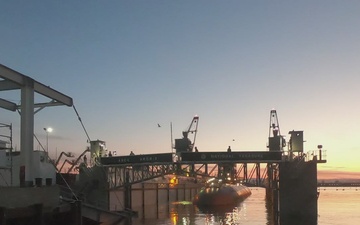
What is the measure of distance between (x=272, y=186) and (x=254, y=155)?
21.3 feet

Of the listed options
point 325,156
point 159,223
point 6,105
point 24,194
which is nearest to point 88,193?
point 159,223

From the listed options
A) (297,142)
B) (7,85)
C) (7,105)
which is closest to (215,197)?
(297,142)

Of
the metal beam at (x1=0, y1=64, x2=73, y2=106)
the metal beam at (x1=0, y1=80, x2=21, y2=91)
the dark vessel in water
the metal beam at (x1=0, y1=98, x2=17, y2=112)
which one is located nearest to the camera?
the metal beam at (x1=0, y1=64, x2=73, y2=106)

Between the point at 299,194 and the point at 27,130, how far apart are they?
3791 centimetres

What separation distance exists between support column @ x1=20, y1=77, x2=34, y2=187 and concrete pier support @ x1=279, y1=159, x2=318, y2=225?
35.5 metres

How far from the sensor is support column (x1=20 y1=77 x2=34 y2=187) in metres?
39.0

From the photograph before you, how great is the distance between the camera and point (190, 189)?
149 metres

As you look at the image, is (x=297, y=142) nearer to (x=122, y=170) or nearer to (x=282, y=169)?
(x=282, y=169)

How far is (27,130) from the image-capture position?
1554 inches

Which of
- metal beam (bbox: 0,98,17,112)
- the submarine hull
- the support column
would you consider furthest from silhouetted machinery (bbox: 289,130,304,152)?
the submarine hull

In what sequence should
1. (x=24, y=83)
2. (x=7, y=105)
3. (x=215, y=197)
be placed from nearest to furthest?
(x=24, y=83) < (x=7, y=105) < (x=215, y=197)

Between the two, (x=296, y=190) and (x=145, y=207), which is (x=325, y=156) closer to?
(x=296, y=190)

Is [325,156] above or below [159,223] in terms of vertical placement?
above

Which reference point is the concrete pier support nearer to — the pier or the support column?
the pier
